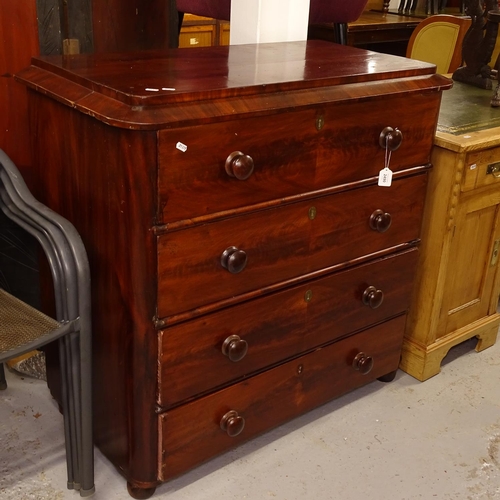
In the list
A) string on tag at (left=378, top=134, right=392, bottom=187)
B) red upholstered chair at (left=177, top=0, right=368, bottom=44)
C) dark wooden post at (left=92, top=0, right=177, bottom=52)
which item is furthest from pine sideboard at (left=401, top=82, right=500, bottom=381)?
dark wooden post at (left=92, top=0, right=177, bottom=52)

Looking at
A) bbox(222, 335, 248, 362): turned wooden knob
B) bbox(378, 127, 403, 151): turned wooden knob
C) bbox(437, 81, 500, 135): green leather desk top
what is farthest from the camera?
bbox(437, 81, 500, 135): green leather desk top

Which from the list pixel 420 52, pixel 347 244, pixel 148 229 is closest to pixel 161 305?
pixel 148 229

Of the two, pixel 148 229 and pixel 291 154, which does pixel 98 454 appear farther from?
pixel 291 154

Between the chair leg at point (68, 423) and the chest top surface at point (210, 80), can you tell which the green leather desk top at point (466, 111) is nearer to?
the chest top surface at point (210, 80)

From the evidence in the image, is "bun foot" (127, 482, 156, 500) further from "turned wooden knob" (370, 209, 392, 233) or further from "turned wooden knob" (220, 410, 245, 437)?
"turned wooden knob" (370, 209, 392, 233)

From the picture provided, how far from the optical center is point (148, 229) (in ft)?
4.71

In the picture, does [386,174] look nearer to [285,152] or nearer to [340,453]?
[285,152]

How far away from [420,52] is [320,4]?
159 centimetres

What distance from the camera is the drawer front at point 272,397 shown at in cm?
169

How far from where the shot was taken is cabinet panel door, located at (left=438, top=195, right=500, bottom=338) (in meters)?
2.19

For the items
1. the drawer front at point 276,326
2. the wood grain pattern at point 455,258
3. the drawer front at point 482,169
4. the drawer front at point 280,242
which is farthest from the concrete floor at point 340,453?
the drawer front at point 482,169

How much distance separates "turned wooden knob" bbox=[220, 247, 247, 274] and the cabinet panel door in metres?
0.86

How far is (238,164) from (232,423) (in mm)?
658

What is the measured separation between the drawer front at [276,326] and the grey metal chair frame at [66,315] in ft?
0.58
